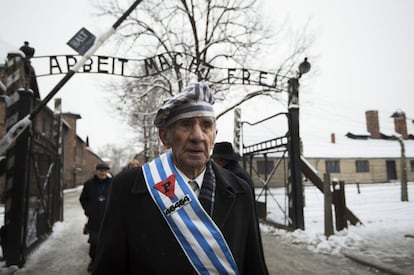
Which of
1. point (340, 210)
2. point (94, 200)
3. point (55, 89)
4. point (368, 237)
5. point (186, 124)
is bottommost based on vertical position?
point (368, 237)

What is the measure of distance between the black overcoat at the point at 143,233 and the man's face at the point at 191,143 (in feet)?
0.73

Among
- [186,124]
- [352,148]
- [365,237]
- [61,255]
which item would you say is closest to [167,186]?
[186,124]

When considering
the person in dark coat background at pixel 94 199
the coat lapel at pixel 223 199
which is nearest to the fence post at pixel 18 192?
the person in dark coat background at pixel 94 199

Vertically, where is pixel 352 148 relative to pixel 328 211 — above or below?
above

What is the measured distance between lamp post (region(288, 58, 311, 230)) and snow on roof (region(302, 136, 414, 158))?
23.5 metres

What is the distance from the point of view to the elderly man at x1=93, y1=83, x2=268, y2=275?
1.49m

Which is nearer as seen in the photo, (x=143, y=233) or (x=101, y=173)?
(x=143, y=233)

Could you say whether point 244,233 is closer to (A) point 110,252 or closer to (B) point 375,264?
(A) point 110,252

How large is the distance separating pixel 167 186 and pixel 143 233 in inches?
11.2

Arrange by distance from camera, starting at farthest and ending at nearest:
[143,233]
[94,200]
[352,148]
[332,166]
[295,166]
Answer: [352,148] → [332,166] → [295,166] → [94,200] → [143,233]

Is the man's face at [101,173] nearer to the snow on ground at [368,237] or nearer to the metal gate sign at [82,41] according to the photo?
the metal gate sign at [82,41]

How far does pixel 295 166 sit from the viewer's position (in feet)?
26.2

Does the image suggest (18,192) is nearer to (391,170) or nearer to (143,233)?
(143,233)

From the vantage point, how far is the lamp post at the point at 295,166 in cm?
775
